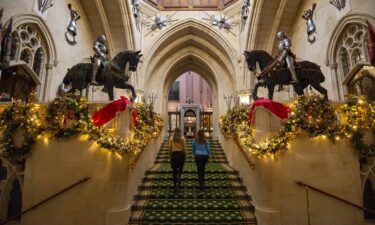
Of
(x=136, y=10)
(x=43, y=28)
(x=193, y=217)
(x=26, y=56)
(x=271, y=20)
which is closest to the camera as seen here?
(x=193, y=217)

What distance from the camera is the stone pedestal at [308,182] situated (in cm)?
369

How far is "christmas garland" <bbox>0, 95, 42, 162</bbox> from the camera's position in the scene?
12.5 feet

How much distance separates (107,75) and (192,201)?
3.66 m

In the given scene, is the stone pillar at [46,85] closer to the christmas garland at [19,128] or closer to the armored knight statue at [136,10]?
the christmas garland at [19,128]

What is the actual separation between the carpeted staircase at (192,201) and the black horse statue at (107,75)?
2.32 m

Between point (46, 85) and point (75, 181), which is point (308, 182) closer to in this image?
point (75, 181)

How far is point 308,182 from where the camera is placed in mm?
3803

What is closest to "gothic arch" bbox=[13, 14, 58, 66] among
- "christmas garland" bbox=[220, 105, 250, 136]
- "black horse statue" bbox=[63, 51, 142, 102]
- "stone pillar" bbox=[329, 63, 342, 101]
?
"black horse statue" bbox=[63, 51, 142, 102]

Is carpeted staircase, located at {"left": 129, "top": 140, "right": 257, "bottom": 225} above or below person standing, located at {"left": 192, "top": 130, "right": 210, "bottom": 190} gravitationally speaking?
below

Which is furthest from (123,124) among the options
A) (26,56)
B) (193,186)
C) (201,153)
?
(26,56)

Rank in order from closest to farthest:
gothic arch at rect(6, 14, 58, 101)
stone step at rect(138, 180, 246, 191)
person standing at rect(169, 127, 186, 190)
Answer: person standing at rect(169, 127, 186, 190) < stone step at rect(138, 180, 246, 191) < gothic arch at rect(6, 14, 58, 101)

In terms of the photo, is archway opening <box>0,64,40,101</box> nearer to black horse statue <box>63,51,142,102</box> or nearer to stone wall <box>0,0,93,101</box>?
stone wall <box>0,0,93,101</box>

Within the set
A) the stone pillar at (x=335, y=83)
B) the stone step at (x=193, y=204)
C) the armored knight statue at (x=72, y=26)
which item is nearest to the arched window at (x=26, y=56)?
the armored knight statue at (x=72, y=26)

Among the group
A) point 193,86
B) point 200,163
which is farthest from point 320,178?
point 193,86
